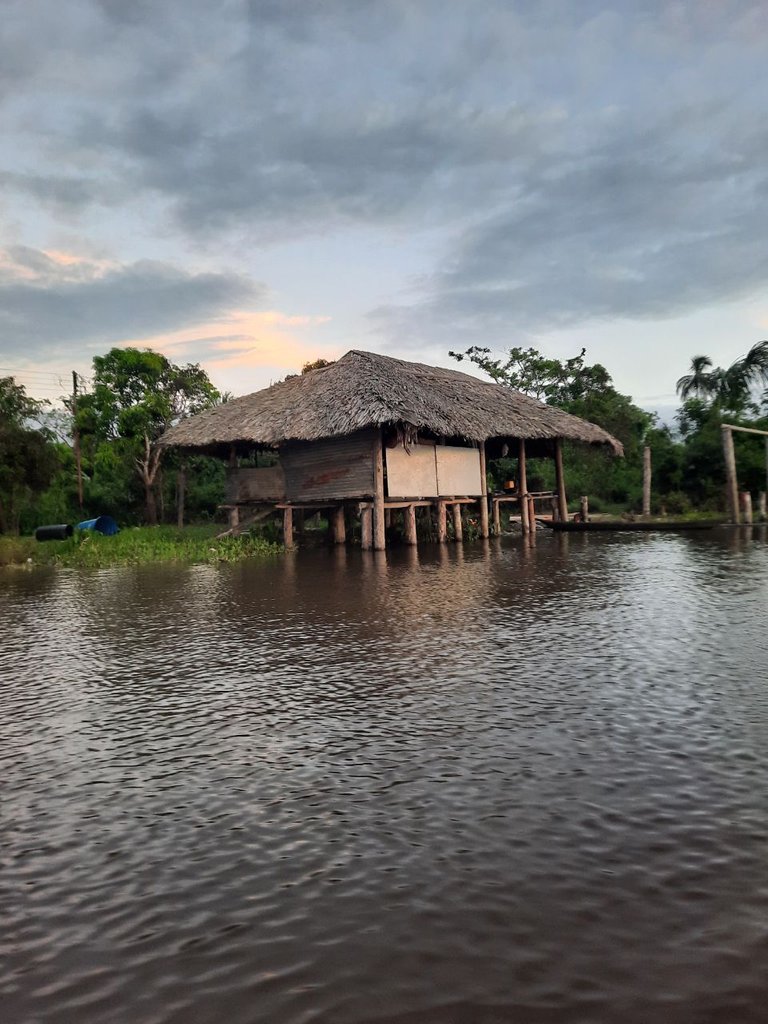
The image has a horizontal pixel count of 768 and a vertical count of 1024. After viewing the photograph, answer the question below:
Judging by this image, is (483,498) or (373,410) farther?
(483,498)

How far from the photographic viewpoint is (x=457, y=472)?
71.5 feet

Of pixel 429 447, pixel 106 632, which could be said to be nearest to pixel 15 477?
pixel 429 447

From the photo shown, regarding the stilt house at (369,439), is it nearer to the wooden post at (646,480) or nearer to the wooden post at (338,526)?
the wooden post at (338,526)

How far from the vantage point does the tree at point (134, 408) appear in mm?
31297

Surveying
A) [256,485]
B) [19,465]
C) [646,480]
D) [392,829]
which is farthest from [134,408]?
[392,829]

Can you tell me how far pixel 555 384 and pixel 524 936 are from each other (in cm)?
3556

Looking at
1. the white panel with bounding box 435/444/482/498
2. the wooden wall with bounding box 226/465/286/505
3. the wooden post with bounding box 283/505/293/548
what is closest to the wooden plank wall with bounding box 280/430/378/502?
the wooden wall with bounding box 226/465/286/505

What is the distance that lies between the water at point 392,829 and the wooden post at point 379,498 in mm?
11333

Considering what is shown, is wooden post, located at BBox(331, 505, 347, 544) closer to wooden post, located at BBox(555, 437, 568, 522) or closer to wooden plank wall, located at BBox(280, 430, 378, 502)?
wooden plank wall, located at BBox(280, 430, 378, 502)

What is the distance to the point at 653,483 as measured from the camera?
31484 millimetres

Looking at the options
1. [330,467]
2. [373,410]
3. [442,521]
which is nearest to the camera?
[373,410]

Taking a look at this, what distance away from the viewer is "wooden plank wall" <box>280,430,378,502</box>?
19500 millimetres

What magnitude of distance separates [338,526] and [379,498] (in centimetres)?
335

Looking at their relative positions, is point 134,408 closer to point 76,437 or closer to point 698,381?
point 76,437
